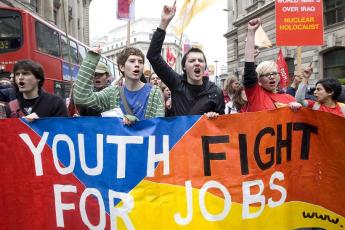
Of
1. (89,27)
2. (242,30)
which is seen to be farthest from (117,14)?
(89,27)

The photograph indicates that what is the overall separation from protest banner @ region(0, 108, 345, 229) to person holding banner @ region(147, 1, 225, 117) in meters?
0.31

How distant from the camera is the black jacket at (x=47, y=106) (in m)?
3.30

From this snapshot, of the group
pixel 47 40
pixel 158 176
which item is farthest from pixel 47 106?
pixel 47 40

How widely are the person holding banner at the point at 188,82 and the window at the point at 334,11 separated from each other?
18.7 meters

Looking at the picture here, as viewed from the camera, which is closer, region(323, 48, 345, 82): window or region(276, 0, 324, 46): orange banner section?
region(276, 0, 324, 46): orange banner section

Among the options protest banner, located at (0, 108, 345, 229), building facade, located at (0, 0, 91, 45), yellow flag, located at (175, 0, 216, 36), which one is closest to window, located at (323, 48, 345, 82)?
building facade, located at (0, 0, 91, 45)

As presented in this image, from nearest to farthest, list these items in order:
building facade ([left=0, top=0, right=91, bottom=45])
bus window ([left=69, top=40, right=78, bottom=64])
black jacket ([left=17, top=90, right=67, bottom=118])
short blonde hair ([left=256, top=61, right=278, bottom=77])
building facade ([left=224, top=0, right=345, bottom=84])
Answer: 1. black jacket ([left=17, top=90, right=67, bottom=118])
2. short blonde hair ([left=256, top=61, right=278, bottom=77])
3. bus window ([left=69, top=40, right=78, bottom=64])
4. building facade ([left=224, top=0, right=345, bottom=84])
5. building facade ([left=0, top=0, right=91, bottom=45])

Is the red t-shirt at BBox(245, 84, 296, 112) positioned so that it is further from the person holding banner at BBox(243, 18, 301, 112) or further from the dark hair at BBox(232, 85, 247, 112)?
the dark hair at BBox(232, 85, 247, 112)

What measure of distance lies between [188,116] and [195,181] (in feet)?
1.48

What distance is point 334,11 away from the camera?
2072 cm

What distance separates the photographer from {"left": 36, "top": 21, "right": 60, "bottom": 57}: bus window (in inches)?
454

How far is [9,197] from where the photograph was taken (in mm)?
3031

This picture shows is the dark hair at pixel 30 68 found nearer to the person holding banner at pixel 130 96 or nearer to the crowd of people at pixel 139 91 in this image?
the crowd of people at pixel 139 91

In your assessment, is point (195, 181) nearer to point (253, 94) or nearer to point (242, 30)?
point (253, 94)
